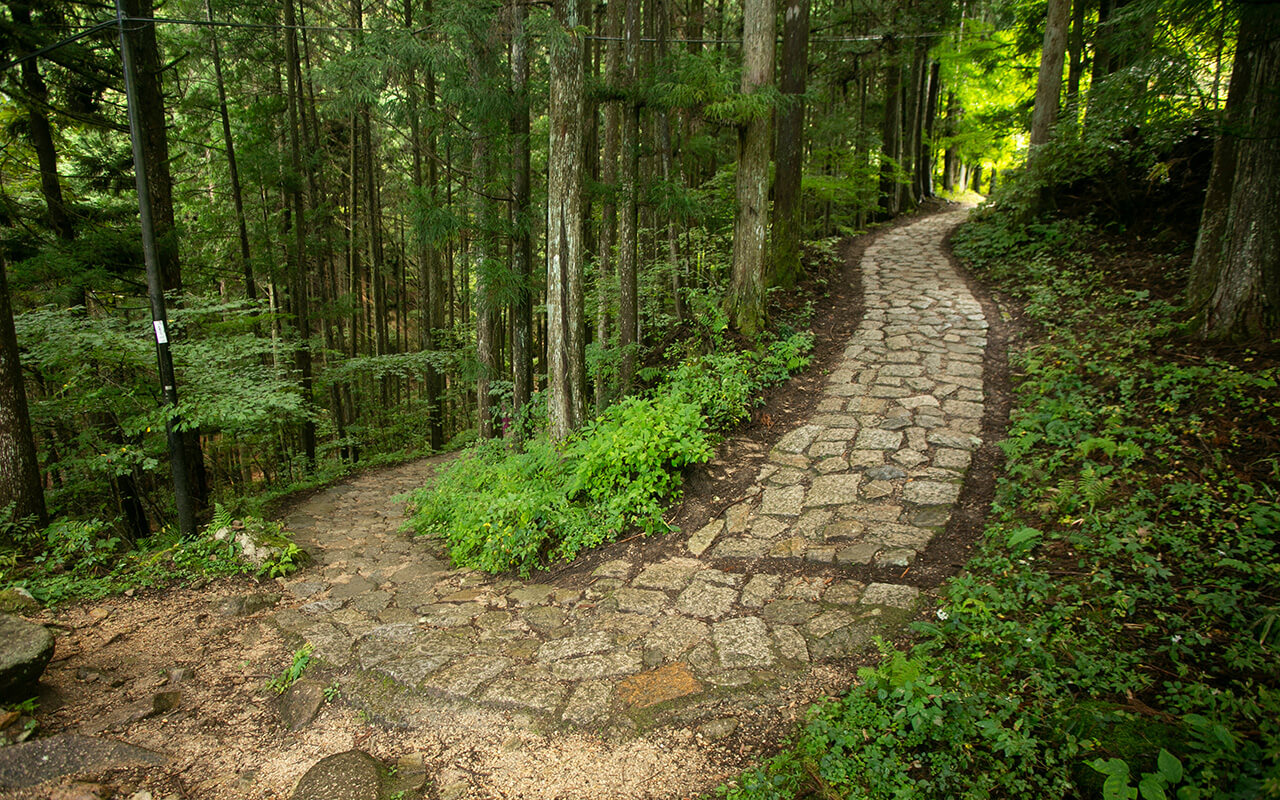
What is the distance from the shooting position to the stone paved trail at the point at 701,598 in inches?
120

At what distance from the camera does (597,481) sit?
5.20 m

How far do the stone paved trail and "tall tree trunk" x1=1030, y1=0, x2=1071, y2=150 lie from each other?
6.68m

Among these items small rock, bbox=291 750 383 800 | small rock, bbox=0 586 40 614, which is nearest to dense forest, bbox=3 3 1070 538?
small rock, bbox=0 586 40 614

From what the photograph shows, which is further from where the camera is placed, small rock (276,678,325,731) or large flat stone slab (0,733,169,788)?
small rock (276,678,325,731)

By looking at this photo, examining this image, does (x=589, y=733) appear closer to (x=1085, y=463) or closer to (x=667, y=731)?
(x=667, y=731)

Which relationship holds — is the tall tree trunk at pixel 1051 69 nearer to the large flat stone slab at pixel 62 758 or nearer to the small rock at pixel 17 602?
the large flat stone slab at pixel 62 758

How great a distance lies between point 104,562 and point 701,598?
17.9 ft

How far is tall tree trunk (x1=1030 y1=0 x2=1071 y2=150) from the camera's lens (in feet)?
33.1

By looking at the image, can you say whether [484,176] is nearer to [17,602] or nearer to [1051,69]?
[17,602]

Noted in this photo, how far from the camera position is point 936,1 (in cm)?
1288

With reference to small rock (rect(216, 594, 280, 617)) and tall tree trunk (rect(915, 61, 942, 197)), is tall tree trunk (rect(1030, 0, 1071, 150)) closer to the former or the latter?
tall tree trunk (rect(915, 61, 942, 197))

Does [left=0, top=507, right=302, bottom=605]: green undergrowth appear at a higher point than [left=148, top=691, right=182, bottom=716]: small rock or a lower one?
lower

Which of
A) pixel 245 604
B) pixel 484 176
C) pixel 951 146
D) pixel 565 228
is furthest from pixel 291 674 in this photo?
pixel 951 146

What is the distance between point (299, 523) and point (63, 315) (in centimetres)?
331
